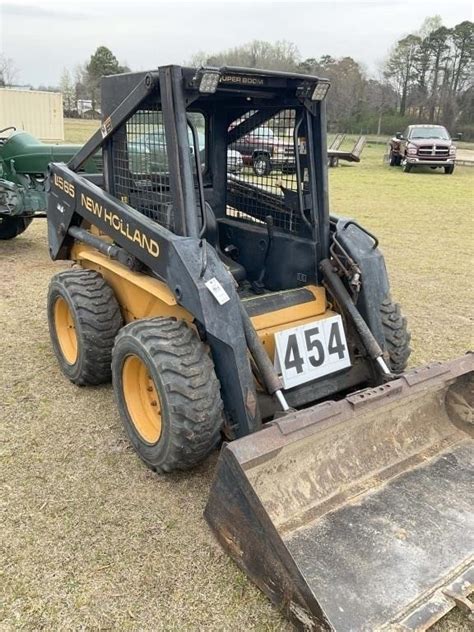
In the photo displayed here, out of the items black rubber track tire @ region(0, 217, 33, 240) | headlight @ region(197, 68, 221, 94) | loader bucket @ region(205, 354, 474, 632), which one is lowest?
loader bucket @ region(205, 354, 474, 632)

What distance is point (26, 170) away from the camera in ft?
23.7

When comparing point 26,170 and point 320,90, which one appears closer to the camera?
point 320,90

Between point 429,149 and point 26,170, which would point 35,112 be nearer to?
point 429,149

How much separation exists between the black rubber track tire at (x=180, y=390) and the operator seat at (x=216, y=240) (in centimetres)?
112

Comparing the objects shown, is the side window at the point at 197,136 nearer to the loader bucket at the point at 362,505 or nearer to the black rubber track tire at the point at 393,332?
the black rubber track tire at the point at 393,332

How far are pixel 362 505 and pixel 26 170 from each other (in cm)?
608

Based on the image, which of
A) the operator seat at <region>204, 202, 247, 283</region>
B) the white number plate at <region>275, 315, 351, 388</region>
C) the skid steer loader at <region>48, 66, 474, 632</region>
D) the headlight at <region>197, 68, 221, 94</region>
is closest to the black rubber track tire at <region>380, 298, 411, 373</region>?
the skid steer loader at <region>48, 66, 474, 632</region>

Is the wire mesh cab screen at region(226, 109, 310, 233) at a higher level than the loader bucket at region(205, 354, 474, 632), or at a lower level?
higher

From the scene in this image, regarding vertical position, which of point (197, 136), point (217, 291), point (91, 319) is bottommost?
point (91, 319)

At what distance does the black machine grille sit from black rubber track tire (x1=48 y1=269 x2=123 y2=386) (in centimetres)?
60

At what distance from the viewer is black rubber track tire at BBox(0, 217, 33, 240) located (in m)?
7.84

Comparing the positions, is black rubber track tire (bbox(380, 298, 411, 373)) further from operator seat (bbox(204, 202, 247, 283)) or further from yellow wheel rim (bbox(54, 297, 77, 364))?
yellow wheel rim (bbox(54, 297, 77, 364))

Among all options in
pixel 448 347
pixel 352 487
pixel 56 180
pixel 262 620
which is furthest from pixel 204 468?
pixel 448 347

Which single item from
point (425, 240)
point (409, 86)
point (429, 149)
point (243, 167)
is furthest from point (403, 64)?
point (243, 167)
